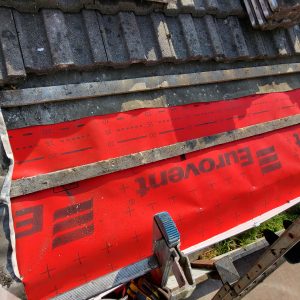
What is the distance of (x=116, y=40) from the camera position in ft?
12.6

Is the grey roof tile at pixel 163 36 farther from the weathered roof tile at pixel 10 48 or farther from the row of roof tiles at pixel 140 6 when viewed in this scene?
the weathered roof tile at pixel 10 48

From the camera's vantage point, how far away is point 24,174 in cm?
335

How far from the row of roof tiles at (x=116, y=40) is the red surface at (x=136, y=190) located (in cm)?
70

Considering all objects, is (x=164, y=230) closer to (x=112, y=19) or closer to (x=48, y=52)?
(x=48, y=52)

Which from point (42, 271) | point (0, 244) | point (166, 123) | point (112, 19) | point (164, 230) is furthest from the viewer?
point (166, 123)

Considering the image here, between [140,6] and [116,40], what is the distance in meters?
0.58

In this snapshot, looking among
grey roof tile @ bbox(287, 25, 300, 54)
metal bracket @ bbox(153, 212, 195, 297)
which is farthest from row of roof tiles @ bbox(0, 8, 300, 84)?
metal bracket @ bbox(153, 212, 195, 297)

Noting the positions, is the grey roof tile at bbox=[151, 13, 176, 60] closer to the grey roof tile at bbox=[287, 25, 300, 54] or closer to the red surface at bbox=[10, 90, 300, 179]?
the red surface at bbox=[10, 90, 300, 179]

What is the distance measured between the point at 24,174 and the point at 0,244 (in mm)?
778

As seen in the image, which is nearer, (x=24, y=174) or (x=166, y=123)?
(x=24, y=174)

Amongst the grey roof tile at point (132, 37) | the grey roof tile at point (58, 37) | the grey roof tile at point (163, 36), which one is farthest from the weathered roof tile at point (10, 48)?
the grey roof tile at point (163, 36)

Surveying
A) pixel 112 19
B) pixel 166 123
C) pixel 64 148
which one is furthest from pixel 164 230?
pixel 112 19

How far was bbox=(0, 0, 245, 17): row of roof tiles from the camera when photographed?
11.3 feet

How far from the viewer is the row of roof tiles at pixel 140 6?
3.43m
